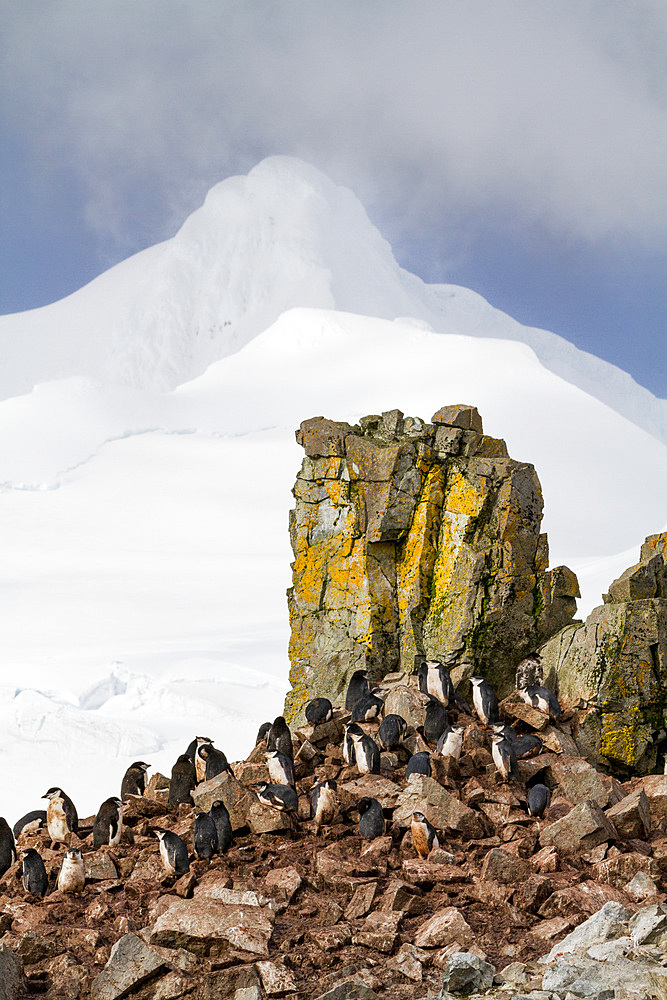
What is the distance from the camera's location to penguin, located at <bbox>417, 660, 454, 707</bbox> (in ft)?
45.2

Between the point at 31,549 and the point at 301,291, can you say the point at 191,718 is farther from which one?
the point at 301,291

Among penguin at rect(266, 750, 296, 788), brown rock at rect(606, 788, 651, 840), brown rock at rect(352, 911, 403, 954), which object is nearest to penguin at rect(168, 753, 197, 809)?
penguin at rect(266, 750, 296, 788)

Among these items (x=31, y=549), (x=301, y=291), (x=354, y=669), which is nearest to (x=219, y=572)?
(x=31, y=549)

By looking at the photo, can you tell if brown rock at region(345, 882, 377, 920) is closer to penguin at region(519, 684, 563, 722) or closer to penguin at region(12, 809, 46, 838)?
penguin at region(519, 684, 563, 722)

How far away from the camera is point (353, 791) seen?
11.9m

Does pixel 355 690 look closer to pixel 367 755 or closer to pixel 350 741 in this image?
pixel 350 741

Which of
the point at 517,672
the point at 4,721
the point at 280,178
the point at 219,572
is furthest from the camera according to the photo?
the point at 280,178

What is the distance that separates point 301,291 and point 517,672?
324ft

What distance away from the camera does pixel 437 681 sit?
1383 cm

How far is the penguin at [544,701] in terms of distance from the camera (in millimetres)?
13578

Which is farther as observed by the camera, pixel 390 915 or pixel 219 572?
pixel 219 572

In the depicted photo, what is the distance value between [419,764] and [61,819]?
529 cm

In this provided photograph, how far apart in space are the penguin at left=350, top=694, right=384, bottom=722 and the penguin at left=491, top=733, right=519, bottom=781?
237 centimetres

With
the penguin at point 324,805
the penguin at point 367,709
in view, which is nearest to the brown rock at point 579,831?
the penguin at point 324,805
